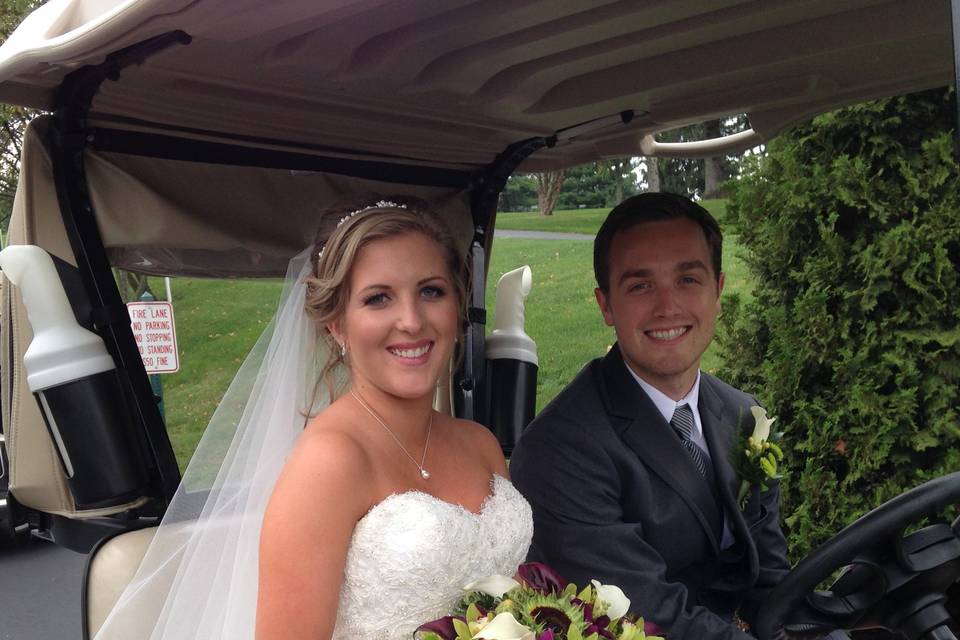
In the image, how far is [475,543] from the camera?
1.96 metres

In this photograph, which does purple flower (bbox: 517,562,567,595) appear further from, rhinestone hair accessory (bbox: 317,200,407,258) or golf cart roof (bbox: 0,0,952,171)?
golf cart roof (bbox: 0,0,952,171)

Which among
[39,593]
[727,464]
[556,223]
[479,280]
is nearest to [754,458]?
[727,464]

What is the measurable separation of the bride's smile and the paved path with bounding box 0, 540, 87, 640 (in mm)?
3501

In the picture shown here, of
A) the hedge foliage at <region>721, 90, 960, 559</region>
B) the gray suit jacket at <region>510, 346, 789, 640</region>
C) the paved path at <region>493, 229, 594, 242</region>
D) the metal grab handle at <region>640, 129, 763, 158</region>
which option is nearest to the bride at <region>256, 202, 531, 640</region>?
the gray suit jacket at <region>510, 346, 789, 640</region>

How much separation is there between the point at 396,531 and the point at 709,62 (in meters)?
1.34

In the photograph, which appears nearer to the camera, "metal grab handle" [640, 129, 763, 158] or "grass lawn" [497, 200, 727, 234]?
"metal grab handle" [640, 129, 763, 158]

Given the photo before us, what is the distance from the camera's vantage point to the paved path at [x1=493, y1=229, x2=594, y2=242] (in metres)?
15.6

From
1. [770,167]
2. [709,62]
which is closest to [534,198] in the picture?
[770,167]

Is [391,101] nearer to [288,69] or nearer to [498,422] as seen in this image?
[288,69]

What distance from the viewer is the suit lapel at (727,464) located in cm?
226

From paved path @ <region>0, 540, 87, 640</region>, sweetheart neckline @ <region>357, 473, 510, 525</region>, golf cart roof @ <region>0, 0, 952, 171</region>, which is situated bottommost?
Answer: paved path @ <region>0, 540, 87, 640</region>

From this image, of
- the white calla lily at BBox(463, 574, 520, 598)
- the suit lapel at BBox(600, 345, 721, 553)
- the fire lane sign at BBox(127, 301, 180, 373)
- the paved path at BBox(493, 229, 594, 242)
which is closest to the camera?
the white calla lily at BBox(463, 574, 520, 598)

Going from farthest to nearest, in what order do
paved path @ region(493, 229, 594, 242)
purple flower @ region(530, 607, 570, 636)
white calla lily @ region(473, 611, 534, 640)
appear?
paved path @ region(493, 229, 594, 242) < purple flower @ region(530, 607, 570, 636) < white calla lily @ region(473, 611, 534, 640)

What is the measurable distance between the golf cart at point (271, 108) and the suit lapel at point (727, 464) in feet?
1.03
